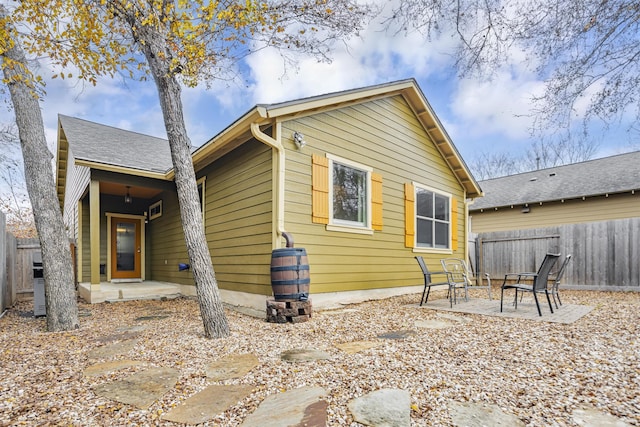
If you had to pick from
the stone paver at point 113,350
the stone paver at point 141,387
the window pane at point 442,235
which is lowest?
the stone paver at point 113,350

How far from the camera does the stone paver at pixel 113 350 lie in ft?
9.91

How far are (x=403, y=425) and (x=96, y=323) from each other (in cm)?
447

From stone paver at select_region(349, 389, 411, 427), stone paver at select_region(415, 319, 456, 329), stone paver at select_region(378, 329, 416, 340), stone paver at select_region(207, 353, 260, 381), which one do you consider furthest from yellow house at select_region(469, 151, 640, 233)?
stone paver at select_region(207, 353, 260, 381)

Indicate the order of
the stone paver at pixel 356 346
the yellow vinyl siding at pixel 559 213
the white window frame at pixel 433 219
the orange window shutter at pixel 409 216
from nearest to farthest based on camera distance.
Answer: the stone paver at pixel 356 346, the orange window shutter at pixel 409 216, the white window frame at pixel 433 219, the yellow vinyl siding at pixel 559 213

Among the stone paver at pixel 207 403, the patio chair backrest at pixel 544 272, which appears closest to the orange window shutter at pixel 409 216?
the patio chair backrest at pixel 544 272

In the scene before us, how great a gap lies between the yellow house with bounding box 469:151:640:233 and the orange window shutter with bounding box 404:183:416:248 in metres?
6.95

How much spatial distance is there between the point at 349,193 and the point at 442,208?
3.30 meters

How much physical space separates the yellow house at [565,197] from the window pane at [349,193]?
8.53 meters

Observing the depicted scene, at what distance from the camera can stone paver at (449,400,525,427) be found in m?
1.75

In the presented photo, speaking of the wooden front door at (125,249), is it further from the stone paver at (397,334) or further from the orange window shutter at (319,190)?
the stone paver at (397,334)

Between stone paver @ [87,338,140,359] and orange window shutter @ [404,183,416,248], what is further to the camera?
orange window shutter @ [404,183,416,248]

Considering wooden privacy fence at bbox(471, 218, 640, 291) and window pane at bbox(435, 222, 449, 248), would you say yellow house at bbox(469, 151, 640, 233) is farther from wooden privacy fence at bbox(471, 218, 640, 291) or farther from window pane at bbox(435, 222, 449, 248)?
window pane at bbox(435, 222, 449, 248)

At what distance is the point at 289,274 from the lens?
421cm

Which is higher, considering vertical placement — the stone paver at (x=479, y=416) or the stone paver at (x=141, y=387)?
the stone paver at (x=479, y=416)
